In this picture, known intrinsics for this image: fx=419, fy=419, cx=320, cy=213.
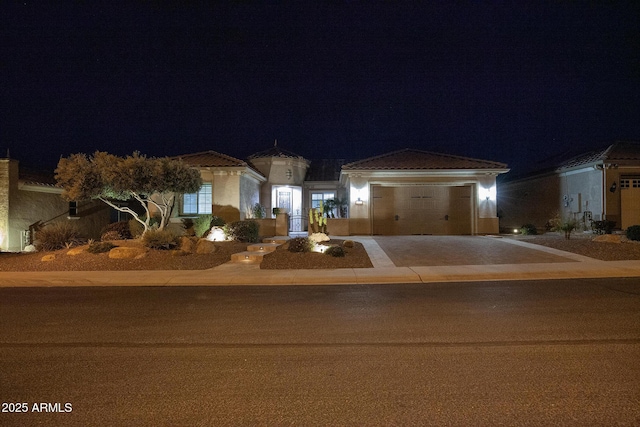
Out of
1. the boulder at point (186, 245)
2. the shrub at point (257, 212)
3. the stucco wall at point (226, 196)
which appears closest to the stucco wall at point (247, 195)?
the shrub at point (257, 212)

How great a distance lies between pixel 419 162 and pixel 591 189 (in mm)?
8696

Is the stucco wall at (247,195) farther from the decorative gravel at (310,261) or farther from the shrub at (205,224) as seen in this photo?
the decorative gravel at (310,261)

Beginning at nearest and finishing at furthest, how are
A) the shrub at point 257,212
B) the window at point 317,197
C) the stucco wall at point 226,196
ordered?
the stucco wall at point 226,196
the shrub at point 257,212
the window at point 317,197

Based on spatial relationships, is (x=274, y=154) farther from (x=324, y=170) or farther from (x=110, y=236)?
(x=110, y=236)

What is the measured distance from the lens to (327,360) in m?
4.97

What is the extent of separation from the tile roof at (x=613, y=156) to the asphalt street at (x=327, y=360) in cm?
1478

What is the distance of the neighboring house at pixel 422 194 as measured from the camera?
2198cm

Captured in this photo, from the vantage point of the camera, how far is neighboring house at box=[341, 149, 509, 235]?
72.1 ft

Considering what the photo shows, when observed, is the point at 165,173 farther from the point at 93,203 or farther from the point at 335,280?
the point at 93,203

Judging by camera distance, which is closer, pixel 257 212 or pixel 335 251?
pixel 335 251

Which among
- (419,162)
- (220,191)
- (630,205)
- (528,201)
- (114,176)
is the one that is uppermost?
(419,162)

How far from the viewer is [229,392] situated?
4.09 metres

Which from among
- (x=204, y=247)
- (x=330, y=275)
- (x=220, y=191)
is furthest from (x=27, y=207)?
(x=330, y=275)

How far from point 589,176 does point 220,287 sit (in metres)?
20.2
